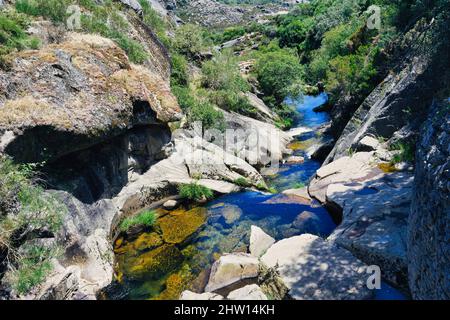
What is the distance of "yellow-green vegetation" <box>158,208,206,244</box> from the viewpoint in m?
12.2

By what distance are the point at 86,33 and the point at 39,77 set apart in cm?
670

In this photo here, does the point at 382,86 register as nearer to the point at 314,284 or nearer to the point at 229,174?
the point at 229,174

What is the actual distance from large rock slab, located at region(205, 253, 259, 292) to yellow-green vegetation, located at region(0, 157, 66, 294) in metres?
4.18

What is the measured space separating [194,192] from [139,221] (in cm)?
306

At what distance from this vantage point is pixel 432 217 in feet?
18.7

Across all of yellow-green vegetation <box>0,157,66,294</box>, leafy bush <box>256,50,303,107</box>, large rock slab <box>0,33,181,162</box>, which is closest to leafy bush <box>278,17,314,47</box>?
leafy bush <box>256,50,303,107</box>

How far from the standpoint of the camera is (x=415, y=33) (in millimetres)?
15422

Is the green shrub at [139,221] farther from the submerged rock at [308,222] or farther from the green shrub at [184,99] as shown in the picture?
the green shrub at [184,99]

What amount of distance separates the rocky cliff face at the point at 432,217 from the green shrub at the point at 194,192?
9.38 metres

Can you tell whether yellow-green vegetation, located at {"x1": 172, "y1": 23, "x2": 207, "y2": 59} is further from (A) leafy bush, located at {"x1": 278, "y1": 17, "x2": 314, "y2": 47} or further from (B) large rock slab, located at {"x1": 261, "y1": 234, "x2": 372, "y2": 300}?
(A) leafy bush, located at {"x1": 278, "y1": 17, "x2": 314, "y2": 47}

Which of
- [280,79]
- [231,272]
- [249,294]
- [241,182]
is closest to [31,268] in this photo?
[231,272]

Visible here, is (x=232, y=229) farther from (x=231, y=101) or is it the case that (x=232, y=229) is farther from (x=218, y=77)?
(x=218, y=77)

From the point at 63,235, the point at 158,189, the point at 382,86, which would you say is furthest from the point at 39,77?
the point at 382,86

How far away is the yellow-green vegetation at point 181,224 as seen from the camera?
12.2m
